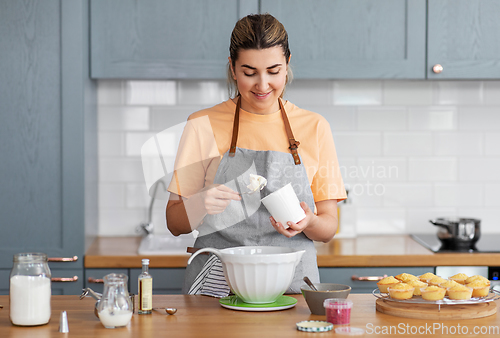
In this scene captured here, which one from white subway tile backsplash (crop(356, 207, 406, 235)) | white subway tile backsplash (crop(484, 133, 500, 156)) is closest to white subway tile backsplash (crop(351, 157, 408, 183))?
white subway tile backsplash (crop(356, 207, 406, 235))

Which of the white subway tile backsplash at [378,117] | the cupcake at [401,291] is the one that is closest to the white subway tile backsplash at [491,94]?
the white subway tile backsplash at [378,117]

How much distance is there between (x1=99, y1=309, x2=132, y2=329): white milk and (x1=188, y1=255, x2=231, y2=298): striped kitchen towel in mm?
381

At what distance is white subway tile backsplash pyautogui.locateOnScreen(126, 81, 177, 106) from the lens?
304 centimetres

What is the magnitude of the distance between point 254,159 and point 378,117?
56.0 inches

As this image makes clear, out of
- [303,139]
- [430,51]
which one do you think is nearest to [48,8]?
[303,139]

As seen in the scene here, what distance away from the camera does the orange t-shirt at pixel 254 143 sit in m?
1.84

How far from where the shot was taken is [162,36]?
8.73ft

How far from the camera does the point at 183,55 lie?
2.67m

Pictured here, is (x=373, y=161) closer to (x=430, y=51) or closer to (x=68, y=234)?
(x=430, y=51)

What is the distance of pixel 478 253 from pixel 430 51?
995 millimetres

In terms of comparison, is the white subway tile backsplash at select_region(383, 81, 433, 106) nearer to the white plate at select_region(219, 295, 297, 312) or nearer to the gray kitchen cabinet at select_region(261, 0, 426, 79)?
the gray kitchen cabinet at select_region(261, 0, 426, 79)

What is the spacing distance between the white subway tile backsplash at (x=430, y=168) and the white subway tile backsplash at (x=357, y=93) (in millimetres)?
402

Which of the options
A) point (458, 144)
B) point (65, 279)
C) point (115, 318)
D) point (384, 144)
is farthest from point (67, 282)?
point (458, 144)

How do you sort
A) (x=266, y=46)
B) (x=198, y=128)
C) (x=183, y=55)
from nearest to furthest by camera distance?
(x=266, y=46) → (x=198, y=128) → (x=183, y=55)
